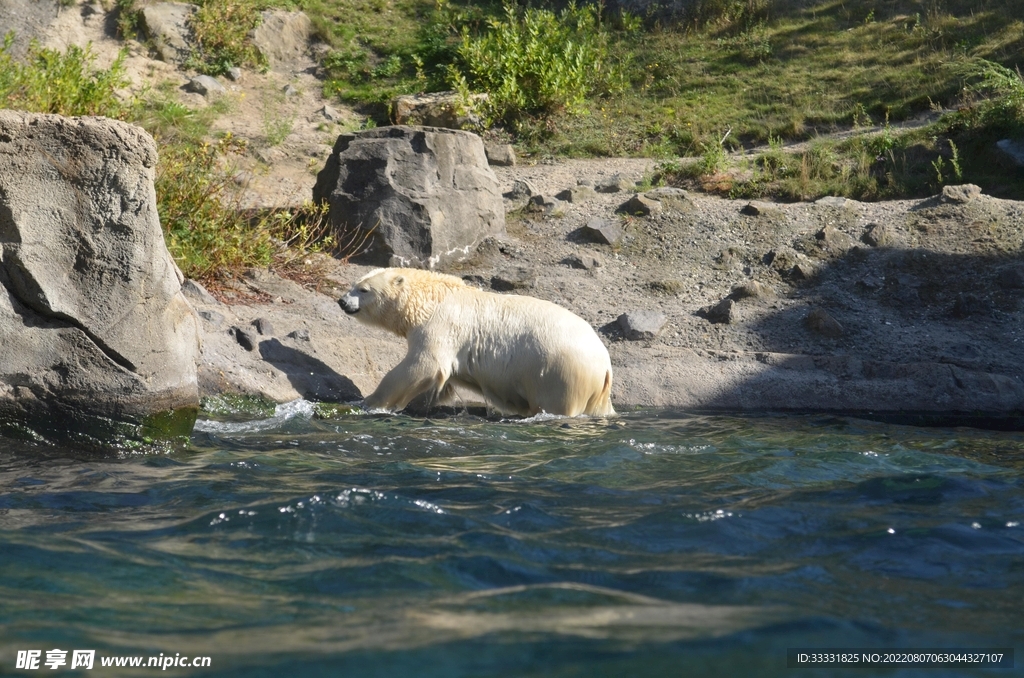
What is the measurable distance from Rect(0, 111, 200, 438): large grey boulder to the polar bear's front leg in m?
1.63

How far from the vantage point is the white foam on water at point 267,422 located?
561 cm

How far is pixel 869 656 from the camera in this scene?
2.50 metres

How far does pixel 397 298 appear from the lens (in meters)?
6.80

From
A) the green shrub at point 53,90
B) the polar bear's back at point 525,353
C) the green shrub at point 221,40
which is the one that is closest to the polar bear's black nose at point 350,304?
the polar bear's back at point 525,353

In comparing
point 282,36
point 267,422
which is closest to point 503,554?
point 267,422

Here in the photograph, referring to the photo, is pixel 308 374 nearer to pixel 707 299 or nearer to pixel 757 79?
pixel 707 299

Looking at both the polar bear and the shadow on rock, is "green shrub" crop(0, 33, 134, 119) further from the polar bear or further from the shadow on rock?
the polar bear

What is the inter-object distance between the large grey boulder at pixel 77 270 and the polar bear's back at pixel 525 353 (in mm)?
2173

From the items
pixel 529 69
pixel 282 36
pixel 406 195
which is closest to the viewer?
pixel 406 195

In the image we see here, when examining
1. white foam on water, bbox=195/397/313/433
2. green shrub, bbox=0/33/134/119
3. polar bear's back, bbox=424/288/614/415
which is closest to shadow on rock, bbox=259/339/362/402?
white foam on water, bbox=195/397/313/433

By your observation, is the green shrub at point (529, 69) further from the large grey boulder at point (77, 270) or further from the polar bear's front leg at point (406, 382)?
the large grey boulder at point (77, 270)

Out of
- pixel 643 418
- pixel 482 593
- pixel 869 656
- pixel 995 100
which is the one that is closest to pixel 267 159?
pixel 643 418

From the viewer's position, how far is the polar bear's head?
6789 mm

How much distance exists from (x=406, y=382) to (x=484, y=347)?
0.61 m
